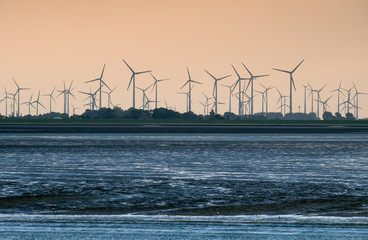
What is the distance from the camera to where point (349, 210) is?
51.7 feet

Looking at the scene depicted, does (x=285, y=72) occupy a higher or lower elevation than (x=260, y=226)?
higher

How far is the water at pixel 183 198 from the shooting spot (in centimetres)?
1157

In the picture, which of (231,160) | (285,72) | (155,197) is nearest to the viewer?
(155,197)

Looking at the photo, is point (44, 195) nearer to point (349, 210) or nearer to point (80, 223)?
point (80, 223)

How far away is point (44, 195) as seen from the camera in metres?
19.4

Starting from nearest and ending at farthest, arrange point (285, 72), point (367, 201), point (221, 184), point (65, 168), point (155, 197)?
1. point (367, 201)
2. point (155, 197)
3. point (221, 184)
4. point (65, 168)
5. point (285, 72)

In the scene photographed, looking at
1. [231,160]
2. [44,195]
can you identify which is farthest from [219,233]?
[231,160]

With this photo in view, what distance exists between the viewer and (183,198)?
18.7m

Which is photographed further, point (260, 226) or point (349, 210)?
point (349, 210)

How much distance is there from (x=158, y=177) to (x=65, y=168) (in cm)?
768

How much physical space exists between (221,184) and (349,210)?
8098 mm

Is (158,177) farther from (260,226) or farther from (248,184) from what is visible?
(260,226)

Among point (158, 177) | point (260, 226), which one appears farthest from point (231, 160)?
point (260, 226)

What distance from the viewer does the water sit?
11.6m
